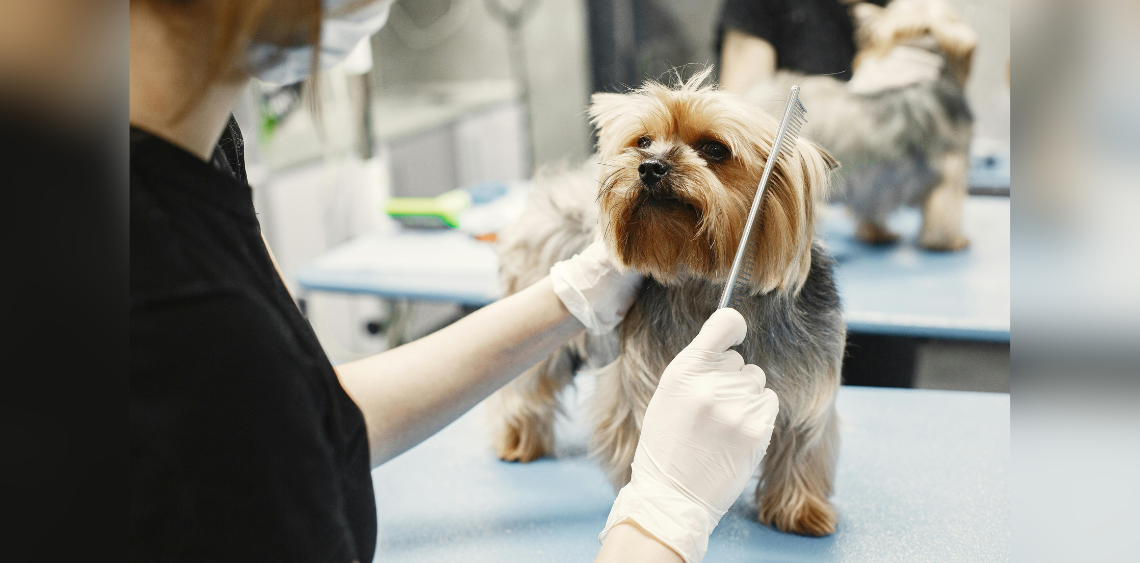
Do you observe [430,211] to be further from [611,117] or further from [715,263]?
[715,263]

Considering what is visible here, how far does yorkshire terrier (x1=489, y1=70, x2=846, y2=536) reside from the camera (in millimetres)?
803

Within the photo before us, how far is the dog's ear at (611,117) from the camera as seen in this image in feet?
2.82

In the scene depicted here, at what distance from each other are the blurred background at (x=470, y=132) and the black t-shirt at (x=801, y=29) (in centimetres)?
14

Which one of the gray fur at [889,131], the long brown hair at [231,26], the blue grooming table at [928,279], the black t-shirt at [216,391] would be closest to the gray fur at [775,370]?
the blue grooming table at [928,279]

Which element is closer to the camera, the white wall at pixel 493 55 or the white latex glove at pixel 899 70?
the white latex glove at pixel 899 70

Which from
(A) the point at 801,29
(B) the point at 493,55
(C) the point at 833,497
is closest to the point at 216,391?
(C) the point at 833,497

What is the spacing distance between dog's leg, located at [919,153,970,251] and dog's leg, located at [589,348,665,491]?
1.20 metres

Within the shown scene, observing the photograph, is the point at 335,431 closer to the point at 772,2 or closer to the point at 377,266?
the point at 377,266

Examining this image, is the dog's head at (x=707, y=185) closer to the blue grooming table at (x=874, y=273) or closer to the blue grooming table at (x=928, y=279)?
the blue grooming table at (x=928, y=279)

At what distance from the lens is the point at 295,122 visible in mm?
3002

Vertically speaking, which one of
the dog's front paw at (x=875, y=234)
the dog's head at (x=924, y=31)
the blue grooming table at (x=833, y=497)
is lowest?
the blue grooming table at (x=833, y=497)

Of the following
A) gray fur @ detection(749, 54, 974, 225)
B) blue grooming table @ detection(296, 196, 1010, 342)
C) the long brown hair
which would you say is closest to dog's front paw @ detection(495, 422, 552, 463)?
blue grooming table @ detection(296, 196, 1010, 342)

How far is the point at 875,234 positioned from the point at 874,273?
22 cm

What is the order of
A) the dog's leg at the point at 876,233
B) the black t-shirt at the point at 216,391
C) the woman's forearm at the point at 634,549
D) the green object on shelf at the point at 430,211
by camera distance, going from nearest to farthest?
the black t-shirt at the point at 216,391, the woman's forearm at the point at 634,549, the dog's leg at the point at 876,233, the green object on shelf at the point at 430,211
